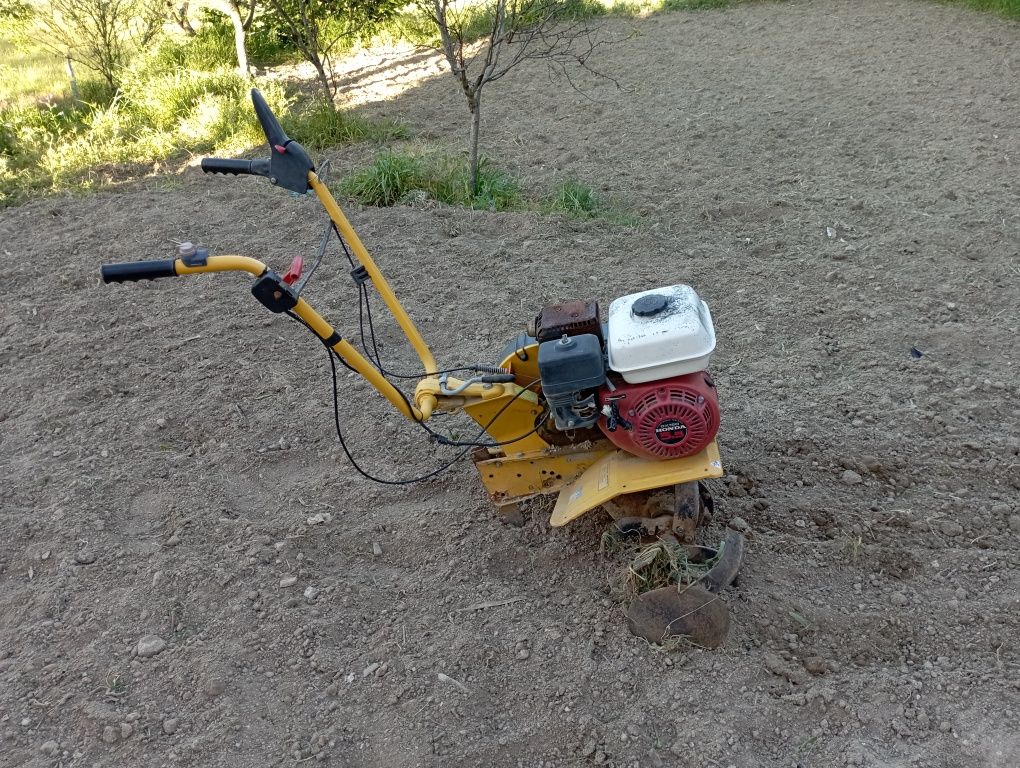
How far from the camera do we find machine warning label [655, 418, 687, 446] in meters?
2.71

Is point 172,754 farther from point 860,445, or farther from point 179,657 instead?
point 860,445

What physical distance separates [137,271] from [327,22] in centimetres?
918

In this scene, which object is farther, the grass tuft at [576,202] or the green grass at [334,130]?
the green grass at [334,130]

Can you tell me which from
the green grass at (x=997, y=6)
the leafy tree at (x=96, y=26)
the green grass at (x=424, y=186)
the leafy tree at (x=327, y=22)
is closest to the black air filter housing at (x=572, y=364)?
the green grass at (x=424, y=186)

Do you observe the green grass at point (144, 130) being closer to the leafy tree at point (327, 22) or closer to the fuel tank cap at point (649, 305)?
the leafy tree at point (327, 22)

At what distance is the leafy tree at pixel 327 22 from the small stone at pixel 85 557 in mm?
5869

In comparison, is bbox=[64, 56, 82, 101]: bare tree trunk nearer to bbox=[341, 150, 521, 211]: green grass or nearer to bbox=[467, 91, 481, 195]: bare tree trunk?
bbox=[341, 150, 521, 211]: green grass

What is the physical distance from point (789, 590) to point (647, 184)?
4.01m

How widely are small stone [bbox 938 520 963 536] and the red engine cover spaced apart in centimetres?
107

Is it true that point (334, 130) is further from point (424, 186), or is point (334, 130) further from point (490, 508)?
point (490, 508)

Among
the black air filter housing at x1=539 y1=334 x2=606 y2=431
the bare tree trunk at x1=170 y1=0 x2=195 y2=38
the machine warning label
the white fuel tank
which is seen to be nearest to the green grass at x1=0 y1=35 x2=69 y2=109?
the bare tree trunk at x1=170 y1=0 x2=195 y2=38

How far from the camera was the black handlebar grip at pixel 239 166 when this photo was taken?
2.81 m

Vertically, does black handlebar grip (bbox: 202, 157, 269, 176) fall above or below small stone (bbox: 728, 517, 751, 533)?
above

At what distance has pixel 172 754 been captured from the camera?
2.65 metres
